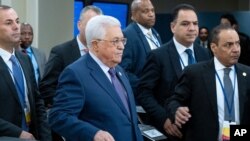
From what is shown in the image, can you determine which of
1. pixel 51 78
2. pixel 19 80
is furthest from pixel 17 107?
pixel 51 78

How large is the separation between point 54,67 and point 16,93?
26.7 inches

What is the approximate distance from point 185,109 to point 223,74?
13.5 inches

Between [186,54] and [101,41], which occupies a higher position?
[101,41]

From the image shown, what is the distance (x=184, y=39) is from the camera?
371 centimetres

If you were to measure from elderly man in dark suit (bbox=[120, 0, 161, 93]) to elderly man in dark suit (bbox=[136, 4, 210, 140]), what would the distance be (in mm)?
250

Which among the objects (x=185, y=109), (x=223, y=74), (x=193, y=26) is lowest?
(x=185, y=109)

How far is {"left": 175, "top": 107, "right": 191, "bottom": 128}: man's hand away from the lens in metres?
3.12

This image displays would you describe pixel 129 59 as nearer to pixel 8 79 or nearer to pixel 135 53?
pixel 135 53

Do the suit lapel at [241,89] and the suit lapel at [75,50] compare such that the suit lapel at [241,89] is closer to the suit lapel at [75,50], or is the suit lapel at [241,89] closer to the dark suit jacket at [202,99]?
the dark suit jacket at [202,99]

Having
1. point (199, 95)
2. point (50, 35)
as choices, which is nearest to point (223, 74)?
point (199, 95)

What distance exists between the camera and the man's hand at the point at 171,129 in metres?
3.42

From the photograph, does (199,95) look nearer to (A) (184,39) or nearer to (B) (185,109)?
(B) (185,109)

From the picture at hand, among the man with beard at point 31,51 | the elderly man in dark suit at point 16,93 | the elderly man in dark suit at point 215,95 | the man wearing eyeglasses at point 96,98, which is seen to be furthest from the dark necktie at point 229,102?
the man with beard at point 31,51

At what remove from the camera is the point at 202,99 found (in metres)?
3.17
